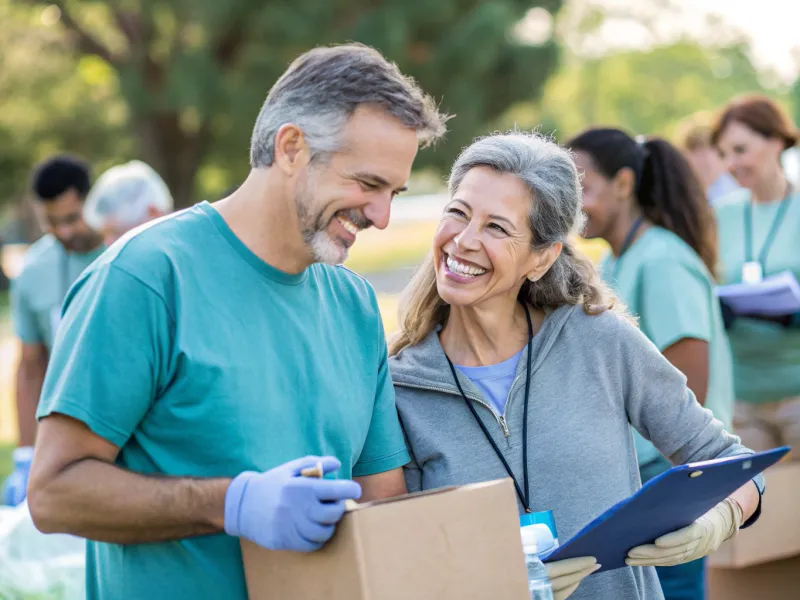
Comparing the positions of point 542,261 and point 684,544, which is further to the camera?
point 542,261

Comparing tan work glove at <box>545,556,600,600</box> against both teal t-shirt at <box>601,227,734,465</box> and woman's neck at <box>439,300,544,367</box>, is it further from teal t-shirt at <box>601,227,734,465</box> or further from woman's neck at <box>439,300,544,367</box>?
teal t-shirt at <box>601,227,734,465</box>

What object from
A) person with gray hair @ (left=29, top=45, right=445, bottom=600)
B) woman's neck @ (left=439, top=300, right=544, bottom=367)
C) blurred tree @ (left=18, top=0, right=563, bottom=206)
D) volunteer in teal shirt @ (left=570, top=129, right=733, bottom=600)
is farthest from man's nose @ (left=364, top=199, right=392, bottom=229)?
blurred tree @ (left=18, top=0, right=563, bottom=206)

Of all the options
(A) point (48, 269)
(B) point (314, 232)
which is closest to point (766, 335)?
(B) point (314, 232)

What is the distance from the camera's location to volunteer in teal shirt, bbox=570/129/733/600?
3.42 m

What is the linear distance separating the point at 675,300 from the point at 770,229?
4.83 feet

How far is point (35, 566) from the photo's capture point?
3.45 meters

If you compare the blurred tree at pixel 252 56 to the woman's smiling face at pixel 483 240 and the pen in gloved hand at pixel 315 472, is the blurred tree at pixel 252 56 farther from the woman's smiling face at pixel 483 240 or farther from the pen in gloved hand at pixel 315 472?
the pen in gloved hand at pixel 315 472

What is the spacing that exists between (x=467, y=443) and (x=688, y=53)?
132ft

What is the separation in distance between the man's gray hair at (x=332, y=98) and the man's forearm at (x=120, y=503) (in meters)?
0.66

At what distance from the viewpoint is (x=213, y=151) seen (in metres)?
18.5

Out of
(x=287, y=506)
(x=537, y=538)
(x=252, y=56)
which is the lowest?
(x=537, y=538)

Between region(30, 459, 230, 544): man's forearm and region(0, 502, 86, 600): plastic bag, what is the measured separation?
170 cm

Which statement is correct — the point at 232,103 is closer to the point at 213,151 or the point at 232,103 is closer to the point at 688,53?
the point at 213,151

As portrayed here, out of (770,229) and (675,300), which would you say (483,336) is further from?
(770,229)
